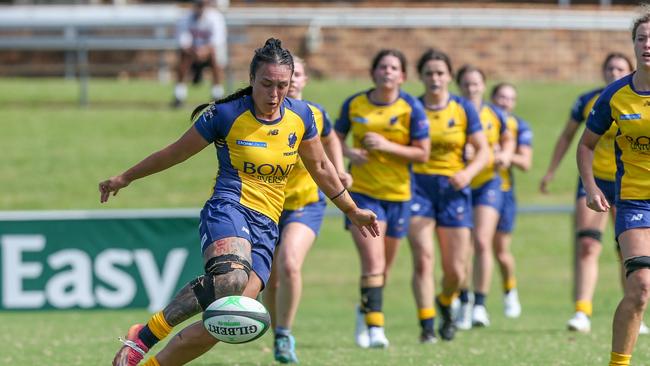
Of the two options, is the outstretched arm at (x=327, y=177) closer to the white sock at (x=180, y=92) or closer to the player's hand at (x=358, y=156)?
the player's hand at (x=358, y=156)

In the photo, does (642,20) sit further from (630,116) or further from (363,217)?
(363,217)

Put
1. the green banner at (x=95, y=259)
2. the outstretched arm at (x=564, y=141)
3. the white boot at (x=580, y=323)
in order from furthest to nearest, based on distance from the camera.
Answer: the green banner at (x=95, y=259) → the white boot at (x=580, y=323) → the outstretched arm at (x=564, y=141)

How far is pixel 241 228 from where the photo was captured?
22.6ft

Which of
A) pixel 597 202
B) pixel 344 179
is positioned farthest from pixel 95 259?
pixel 597 202

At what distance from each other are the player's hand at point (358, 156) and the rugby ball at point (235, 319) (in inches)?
150

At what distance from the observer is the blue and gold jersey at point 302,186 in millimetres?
9148

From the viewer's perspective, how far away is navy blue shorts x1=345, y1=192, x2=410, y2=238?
1005 centimetres

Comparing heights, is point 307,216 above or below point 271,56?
below

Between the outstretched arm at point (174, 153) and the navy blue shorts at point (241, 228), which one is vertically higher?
the outstretched arm at point (174, 153)

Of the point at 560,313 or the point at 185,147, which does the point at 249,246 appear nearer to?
the point at 185,147

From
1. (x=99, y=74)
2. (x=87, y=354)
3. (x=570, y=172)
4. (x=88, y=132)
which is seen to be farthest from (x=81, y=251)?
(x=99, y=74)

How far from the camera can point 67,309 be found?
15.0 meters

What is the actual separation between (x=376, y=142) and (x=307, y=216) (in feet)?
3.27

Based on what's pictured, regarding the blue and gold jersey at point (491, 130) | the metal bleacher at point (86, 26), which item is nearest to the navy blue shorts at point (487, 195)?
the blue and gold jersey at point (491, 130)
